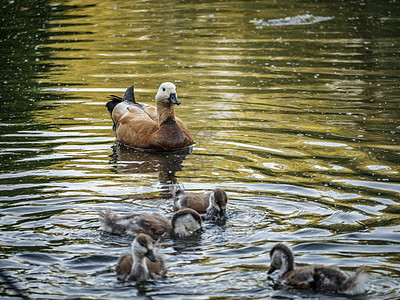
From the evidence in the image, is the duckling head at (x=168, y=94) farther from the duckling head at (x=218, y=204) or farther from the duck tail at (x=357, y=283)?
the duck tail at (x=357, y=283)

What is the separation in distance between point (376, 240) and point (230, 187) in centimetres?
235

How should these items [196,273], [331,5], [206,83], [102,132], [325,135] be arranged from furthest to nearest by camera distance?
[331,5]
[206,83]
[102,132]
[325,135]
[196,273]

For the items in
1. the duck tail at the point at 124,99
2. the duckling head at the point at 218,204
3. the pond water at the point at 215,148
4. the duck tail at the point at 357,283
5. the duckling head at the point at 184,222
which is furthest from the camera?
the duck tail at the point at 124,99

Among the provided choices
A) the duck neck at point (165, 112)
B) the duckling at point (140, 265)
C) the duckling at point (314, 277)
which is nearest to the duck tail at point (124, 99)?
the duck neck at point (165, 112)

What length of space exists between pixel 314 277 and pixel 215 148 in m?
5.24

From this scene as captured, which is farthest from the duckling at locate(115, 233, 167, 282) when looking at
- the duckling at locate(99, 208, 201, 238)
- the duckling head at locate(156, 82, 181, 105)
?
the duckling head at locate(156, 82, 181, 105)

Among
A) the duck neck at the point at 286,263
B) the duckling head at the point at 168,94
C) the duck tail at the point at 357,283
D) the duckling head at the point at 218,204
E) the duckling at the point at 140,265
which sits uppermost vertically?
the duckling head at the point at 168,94

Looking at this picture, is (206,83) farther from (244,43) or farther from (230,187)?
(230,187)

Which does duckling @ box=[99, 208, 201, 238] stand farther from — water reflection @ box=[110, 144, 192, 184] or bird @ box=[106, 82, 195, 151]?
bird @ box=[106, 82, 195, 151]

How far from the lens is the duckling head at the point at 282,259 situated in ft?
A: 21.5

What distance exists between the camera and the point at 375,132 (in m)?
11.9

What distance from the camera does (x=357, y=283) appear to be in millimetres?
6148

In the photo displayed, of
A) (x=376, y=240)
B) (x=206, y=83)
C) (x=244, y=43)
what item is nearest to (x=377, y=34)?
(x=244, y=43)

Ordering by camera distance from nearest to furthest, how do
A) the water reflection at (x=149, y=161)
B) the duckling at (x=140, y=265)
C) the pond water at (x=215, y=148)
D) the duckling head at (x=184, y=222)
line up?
1. the duckling at (x=140, y=265)
2. the pond water at (x=215, y=148)
3. the duckling head at (x=184, y=222)
4. the water reflection at (x=149, y=161)
